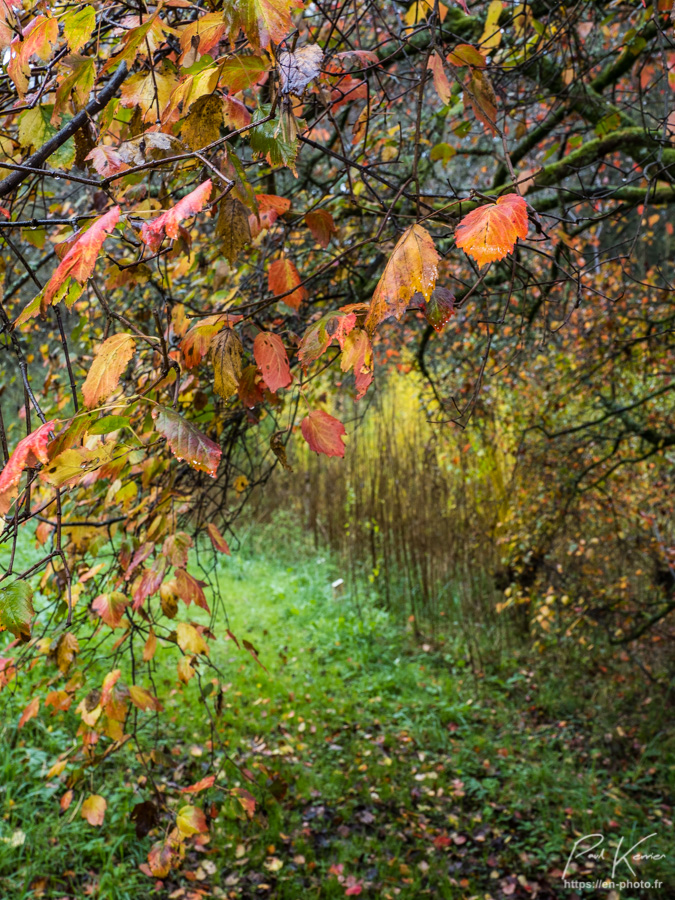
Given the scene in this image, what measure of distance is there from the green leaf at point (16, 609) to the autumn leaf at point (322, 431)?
0.44 meters

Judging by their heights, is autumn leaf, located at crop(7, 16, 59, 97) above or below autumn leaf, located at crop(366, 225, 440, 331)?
above

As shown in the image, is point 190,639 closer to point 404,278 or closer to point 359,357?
point 359,357

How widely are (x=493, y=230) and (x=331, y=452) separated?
1.27 feet

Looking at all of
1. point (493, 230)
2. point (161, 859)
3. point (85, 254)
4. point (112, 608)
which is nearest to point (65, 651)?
point (112, 608)

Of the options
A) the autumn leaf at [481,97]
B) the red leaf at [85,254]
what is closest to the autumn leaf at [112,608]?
the red leaf at [85,254]

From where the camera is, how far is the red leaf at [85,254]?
26.6 inches

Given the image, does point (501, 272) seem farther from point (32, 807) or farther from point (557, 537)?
point (32, 807)

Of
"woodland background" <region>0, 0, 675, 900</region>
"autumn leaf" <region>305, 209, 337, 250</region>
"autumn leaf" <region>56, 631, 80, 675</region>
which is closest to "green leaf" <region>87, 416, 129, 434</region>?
"woodland background" <region>0, 0, 675, 900</region>

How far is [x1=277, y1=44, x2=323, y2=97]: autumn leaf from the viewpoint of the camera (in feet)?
2.23

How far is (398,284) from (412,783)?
336 cm

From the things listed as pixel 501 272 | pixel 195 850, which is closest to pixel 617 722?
pixel 195 850

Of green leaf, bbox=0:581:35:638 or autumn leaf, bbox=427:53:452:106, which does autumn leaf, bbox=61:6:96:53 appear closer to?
autumn leaf, bbox=427:53:452:106

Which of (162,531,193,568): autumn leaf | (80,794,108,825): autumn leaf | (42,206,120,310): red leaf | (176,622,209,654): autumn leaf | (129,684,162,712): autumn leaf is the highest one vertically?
(42,206,120,310): red leaf

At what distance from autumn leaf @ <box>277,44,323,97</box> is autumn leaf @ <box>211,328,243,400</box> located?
363 millimetres
